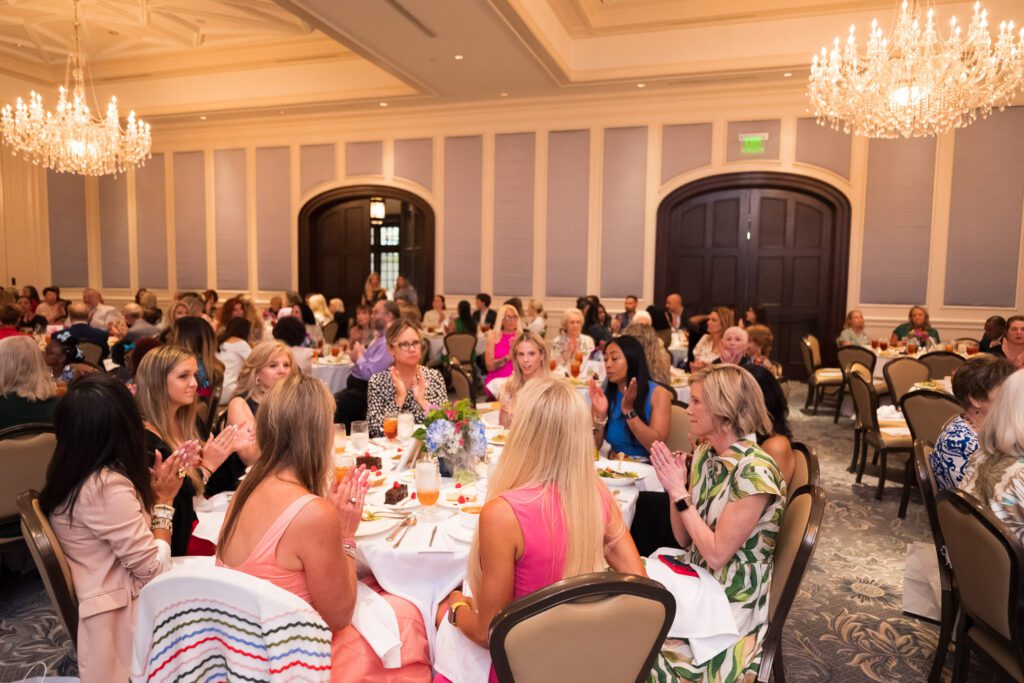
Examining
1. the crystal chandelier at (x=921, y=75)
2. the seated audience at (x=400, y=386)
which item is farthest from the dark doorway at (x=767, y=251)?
the seated audience at (x=400, y=386)

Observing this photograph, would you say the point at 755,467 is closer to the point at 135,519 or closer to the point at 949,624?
the point at 949,624

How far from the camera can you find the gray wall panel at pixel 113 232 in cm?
1379

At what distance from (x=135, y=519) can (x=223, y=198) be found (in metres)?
12.2

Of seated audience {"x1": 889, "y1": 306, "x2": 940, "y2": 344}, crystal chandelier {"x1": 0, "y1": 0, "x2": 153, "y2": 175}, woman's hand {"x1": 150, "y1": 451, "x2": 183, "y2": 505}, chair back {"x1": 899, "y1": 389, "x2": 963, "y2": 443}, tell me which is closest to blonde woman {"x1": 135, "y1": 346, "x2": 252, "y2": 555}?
woman's hand {"x1": 150, "y1": 451, "x2": 183, "y2": 505}

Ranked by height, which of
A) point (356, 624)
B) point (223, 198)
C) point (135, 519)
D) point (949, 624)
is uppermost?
point (223, 198)

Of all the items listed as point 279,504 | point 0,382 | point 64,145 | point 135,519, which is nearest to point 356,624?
point 279,504

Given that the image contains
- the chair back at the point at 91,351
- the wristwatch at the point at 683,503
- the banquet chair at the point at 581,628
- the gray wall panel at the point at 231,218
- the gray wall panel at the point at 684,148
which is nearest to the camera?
the banquet chair at the point at 581,628

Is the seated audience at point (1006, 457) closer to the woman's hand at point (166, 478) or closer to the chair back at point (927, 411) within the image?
the chair back at point (927, 411)

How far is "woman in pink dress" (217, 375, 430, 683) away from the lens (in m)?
1.85

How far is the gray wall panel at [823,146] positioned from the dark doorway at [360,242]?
614 centimetres

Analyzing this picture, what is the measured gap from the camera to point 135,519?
7.39ft

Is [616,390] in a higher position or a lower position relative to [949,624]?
higher

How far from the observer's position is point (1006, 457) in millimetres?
2500

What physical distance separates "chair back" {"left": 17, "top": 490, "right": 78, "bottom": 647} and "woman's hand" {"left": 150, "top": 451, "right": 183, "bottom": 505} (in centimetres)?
44
